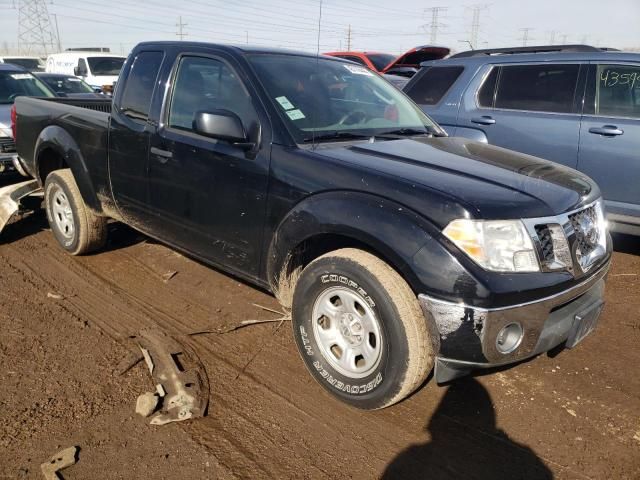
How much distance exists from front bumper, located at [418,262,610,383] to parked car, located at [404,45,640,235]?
2.83 metres

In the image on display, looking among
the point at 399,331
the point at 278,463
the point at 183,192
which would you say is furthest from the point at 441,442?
the point at 183,192

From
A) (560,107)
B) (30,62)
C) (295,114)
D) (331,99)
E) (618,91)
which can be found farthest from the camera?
(30,62)

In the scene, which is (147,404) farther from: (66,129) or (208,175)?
(66,129)

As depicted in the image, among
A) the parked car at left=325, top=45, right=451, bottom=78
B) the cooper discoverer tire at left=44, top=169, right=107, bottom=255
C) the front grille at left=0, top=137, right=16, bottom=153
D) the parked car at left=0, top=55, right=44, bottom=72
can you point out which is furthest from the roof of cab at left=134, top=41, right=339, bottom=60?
the parked car at left=0, top=55, right=44, bottom=72

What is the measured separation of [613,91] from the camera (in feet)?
16.6

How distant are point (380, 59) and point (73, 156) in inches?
369

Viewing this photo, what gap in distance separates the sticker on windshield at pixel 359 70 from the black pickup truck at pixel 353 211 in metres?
0.02

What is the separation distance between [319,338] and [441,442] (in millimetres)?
806

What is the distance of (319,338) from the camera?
2904 millimetres

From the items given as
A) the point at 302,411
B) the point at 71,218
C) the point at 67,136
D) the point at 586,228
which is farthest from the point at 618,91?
the point at 71,218

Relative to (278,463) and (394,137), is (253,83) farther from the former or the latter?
(278,463)

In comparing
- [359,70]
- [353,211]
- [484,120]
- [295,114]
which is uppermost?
[359,70]

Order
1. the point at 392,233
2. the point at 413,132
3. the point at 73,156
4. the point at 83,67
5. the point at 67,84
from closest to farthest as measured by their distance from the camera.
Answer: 1. the point at 392,233
2. the point at 413,132
3. the point at 73,156
4. the point at 67,84
5. the point at 83,67

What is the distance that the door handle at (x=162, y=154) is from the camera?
3.59m
